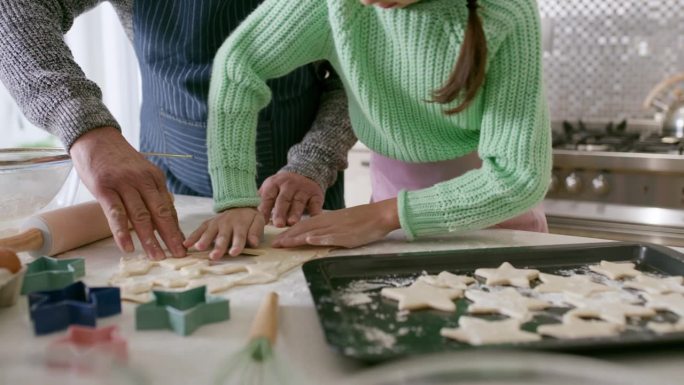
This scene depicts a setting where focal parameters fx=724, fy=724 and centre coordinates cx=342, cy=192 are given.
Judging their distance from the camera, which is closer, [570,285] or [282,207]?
[570,285]

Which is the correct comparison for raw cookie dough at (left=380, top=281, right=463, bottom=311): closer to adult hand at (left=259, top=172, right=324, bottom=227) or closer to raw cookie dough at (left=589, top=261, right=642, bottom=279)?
raw cookie dough at (left=589, top=261, right=642, bottom=279)

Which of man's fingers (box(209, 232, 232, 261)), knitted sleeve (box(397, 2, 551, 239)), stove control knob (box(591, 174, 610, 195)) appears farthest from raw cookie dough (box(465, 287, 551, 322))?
stove control knob (box(591, 174, 610, 195))

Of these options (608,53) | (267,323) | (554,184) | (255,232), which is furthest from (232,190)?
(608,53)

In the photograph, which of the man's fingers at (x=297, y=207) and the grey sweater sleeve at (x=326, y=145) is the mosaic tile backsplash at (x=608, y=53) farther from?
the man's fingers at (x=297, y=207)

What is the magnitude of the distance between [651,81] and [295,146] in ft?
4.84

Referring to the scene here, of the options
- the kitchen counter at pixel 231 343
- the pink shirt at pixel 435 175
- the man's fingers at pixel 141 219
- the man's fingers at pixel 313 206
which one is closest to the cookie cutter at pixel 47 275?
the kitchen counter at pixel 231 343

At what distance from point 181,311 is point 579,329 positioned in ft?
1.23

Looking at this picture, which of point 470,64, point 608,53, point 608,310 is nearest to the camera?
point 608,310

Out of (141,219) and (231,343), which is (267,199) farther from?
(231,343)

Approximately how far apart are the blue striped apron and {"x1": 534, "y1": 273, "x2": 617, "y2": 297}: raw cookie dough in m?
0.71

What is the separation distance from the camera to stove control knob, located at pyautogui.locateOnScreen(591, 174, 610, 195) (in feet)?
6.24

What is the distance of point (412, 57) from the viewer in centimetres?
103

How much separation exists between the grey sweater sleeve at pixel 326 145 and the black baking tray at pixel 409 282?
412 millimetres

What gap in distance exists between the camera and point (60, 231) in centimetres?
98
